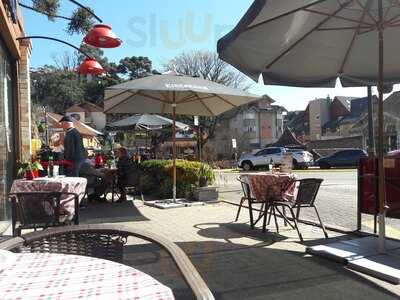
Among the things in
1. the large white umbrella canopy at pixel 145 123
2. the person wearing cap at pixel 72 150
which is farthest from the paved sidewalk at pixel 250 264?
the large white umbrella canopy at pixel 145 123

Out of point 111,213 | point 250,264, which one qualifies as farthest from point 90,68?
point 250,264

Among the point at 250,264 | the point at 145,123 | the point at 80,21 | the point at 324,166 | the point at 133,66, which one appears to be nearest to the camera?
the point at 250,264

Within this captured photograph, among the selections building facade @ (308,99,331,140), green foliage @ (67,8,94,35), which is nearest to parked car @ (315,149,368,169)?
green foliage @ (67,8,94,35)

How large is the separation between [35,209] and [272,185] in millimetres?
3426

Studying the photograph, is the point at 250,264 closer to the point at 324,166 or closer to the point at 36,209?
the point at 36,209

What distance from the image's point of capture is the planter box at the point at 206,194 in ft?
37.6

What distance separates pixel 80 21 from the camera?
10.7 m

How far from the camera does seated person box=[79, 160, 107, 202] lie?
11180mm

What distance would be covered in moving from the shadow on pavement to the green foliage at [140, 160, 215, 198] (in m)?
1.05

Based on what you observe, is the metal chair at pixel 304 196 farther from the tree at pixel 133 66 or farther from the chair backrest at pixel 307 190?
the tree at pixel 133 66

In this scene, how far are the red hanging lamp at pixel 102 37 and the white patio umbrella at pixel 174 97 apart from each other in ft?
5.05

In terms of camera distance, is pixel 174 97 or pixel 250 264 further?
pixel 174 97

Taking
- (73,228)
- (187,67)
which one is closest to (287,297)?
(73,228)

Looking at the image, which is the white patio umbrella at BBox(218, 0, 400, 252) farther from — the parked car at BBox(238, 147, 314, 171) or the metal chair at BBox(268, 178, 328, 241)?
the parked car at BBox(238, 147, 314, 171)
